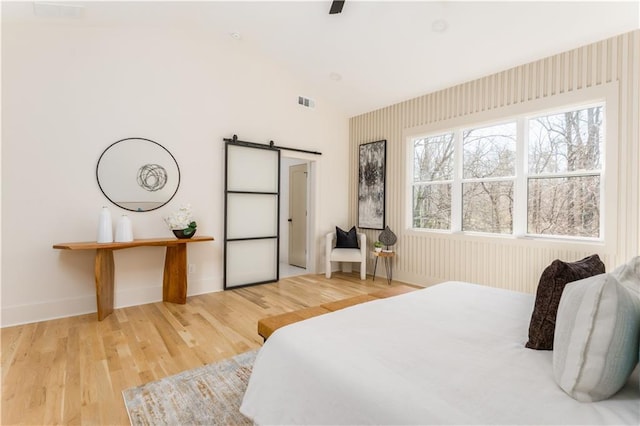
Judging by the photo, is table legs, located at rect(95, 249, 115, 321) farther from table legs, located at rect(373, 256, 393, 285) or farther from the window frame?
the window frame

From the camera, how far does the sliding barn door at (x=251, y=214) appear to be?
4172 mm

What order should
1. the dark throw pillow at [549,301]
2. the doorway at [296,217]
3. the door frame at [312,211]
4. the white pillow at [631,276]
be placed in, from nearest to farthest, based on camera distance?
the white pillow at [631,276]
the dark throw pillow at [549,301]
the door frame at [312,211]
the doorway at [296,217]

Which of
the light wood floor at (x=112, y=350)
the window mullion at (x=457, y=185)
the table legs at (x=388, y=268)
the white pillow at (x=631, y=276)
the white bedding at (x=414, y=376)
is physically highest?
the window mullion at (x=457, y=185)

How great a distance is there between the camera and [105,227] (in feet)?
10.0

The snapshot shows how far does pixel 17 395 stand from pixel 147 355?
0.70 meters

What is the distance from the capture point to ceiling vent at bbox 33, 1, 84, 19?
2.73 meters

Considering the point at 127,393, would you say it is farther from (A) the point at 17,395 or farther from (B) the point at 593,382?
(B) the point at 593,382

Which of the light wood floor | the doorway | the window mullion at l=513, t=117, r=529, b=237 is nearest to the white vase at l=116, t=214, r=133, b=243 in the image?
the light wood floor

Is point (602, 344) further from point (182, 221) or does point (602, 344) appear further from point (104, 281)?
point (104, 281)

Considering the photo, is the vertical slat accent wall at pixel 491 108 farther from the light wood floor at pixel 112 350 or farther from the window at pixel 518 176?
the light wood floor at pixel 112 350

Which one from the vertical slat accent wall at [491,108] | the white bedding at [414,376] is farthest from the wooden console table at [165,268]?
the vertical slat accent wall at [491,108]

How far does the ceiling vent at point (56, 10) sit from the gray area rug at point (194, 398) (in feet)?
11.0

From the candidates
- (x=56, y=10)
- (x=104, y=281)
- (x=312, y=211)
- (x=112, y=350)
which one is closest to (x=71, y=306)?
(x=104, y=281)

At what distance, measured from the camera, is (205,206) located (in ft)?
13.0
